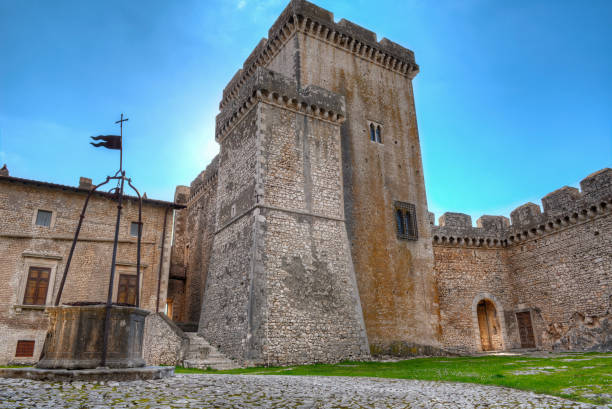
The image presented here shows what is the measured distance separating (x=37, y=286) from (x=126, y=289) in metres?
3.34

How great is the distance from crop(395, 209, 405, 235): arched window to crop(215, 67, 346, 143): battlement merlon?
5.19m

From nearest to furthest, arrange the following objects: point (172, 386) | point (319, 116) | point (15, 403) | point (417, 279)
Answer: point (15, 403)
point (172, 386)
point (319, 116)
point (417, 279)

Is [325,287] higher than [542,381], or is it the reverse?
[325,287]

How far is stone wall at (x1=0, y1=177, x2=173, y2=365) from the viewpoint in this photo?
16.3m

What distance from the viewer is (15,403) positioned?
16.0 feet

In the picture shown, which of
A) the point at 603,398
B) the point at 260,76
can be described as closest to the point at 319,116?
the point at 260,76

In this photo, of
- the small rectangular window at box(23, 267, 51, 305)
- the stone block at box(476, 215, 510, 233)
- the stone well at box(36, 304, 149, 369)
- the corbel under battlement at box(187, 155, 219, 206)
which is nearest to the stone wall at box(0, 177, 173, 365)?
the small rectangular window at box(23, 267, 51, 305)

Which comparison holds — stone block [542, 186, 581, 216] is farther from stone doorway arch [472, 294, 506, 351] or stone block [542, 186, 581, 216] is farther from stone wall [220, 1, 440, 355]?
stone wall [220, 1, 440, 355]

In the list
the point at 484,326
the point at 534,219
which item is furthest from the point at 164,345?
the point at 534,219

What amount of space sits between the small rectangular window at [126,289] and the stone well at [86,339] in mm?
10865

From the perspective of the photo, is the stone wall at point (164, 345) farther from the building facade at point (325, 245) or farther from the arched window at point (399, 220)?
the arched window at point (399, 220)

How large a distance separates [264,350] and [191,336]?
438cm

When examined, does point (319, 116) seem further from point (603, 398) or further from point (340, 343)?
point (603, 398)

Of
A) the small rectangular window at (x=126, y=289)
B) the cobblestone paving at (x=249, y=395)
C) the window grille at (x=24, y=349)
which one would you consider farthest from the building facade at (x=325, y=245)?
the cobblestone paving at (x=249, y=395)
